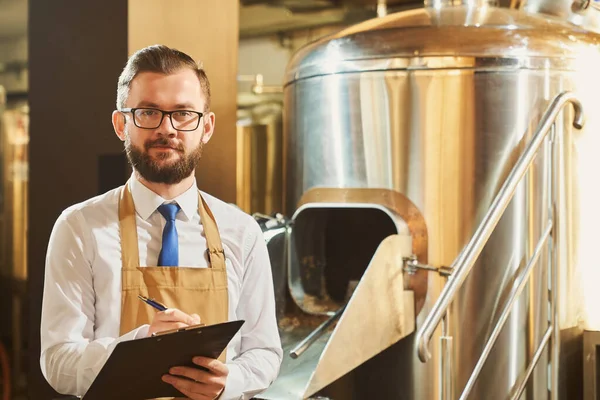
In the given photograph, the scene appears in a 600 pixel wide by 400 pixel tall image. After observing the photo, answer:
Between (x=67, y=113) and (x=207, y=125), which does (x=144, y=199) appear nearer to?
(x=207, y=125)

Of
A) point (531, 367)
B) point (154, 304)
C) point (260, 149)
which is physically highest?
point (260, 149)

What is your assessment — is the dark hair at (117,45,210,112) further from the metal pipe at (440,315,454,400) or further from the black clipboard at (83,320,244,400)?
the metal pipe at (440,315,454,400)

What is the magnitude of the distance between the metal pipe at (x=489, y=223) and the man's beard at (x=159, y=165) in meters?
1.10

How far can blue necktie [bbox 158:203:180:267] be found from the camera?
6.78 ft

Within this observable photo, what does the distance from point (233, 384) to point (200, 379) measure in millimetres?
192

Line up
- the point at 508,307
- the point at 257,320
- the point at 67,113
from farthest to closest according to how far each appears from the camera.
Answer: the point at 508,307
the point at 67,113
the point at 257,320

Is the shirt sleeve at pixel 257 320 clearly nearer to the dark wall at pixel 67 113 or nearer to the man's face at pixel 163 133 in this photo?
the man's face at pixel 163 133

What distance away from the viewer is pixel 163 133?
2.02 meters

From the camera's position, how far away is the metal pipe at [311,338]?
3293mm

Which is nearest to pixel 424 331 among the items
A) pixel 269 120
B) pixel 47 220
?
pixel 47 220

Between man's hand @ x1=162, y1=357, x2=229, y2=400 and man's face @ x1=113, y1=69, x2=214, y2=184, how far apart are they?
470 millimetres

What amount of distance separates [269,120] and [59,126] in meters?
2.98

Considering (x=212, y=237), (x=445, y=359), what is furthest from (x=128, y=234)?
(x=445, y=359)

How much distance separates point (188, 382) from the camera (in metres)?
1.93
